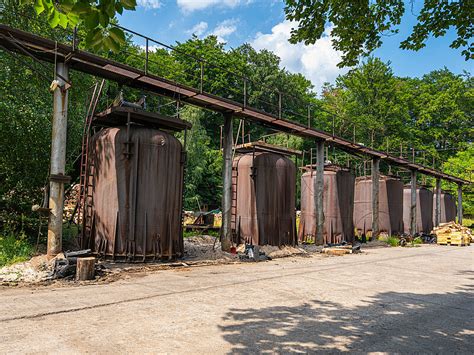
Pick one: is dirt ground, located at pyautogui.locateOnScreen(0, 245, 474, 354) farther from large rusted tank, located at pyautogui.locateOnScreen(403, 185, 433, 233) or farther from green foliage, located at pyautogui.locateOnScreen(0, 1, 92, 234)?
large rusted tank, located at pyautogui.locateOnScreen(403, 185, 433, 233)

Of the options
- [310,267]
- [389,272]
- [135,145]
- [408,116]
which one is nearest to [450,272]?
[389,272]

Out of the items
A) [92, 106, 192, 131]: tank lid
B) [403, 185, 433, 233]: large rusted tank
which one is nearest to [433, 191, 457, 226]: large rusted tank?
[403, 185, 433, 233]: large rusted tank

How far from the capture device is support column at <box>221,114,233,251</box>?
14203 mm

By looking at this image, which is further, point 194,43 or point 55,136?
point 194,43

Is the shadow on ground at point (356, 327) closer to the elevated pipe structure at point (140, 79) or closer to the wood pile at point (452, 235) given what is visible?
the elevated pipe structure at point (140, 79)

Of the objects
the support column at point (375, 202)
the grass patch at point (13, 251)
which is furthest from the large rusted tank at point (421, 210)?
the grass patch at point (13, 251)

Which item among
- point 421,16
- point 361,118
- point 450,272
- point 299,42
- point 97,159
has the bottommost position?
point 450,272

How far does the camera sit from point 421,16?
7738mm

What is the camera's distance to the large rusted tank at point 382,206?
2494 centimetres

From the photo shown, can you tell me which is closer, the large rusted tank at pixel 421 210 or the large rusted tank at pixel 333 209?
the large rusted tank at pixel 333 209

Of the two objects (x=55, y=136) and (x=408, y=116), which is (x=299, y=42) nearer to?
(x=55, y=136)

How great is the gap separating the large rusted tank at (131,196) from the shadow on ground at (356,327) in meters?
5.46

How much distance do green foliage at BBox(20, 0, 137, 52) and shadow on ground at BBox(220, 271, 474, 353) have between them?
3608 millimetres

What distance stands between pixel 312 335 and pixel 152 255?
271 inches
